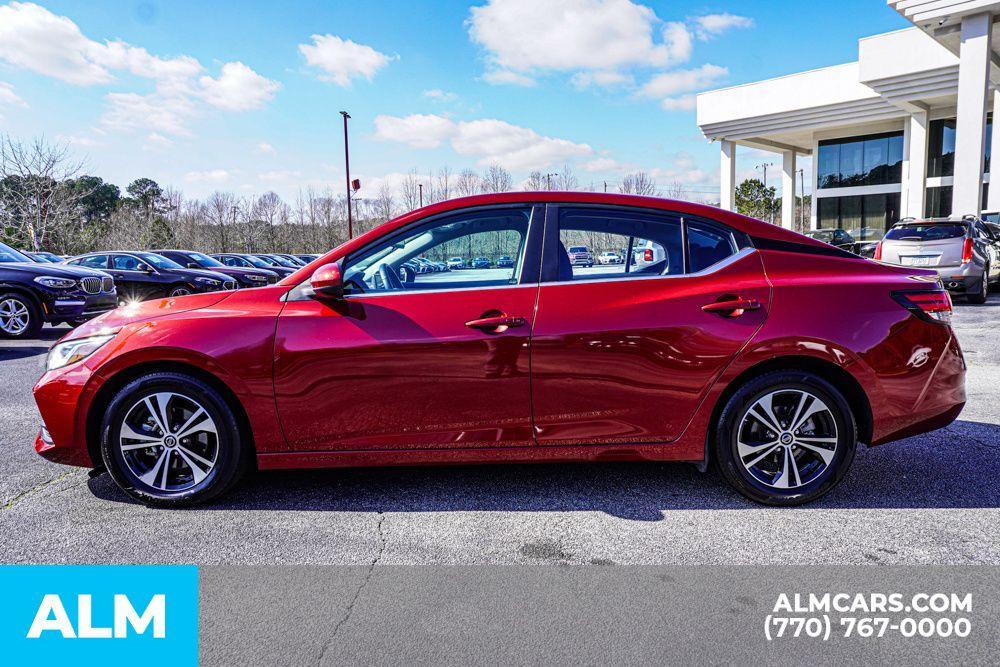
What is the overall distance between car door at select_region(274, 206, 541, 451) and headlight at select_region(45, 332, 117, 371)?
990 mm

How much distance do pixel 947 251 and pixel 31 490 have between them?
1464 cm

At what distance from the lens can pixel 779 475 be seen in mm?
3658

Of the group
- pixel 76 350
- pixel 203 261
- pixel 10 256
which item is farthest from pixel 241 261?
pixel 76 350

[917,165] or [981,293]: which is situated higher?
[917,165]

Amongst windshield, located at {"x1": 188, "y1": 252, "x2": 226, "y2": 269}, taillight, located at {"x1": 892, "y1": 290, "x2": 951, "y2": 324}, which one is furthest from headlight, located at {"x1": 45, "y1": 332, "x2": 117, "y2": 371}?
windshield, located at {"x1": 188, "y1": 252, "x2": 226, "y2": 269}

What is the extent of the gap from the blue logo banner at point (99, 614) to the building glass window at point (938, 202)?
42.2 meters

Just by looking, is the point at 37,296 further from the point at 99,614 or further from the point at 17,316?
the point at 99,614

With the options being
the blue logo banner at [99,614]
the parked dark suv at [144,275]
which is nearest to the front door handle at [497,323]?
the blue logo banner at [99,614]

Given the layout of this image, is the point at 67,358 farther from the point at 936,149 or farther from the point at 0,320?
the point at 936,149

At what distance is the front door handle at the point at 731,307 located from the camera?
11.7 ft

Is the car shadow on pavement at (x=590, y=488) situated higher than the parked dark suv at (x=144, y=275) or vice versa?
the parked dark suv at (x=144, y=275)

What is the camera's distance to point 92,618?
2.65 m

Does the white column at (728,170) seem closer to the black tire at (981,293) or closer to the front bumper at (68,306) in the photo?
the black tire at (981,293)

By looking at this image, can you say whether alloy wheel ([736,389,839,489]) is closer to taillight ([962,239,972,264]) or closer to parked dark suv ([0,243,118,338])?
parked dark suv ([0,243,118,338])
